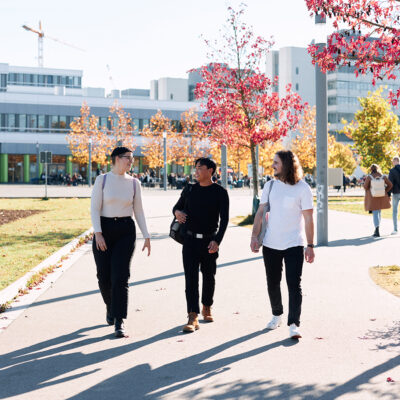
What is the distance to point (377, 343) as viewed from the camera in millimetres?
5691

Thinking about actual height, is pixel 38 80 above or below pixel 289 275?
above

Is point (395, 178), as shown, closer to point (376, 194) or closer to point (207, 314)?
point (376, 194)

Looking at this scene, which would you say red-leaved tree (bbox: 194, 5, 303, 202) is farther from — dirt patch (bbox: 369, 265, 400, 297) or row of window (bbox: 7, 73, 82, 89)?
row of window (bbox: 7, 73, 82, 89)

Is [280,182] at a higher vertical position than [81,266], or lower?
higher

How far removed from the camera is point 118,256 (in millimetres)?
6145

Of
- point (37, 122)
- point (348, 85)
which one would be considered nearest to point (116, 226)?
point (37, 122)

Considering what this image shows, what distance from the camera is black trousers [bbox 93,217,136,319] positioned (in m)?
6.13

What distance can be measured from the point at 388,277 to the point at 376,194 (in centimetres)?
632

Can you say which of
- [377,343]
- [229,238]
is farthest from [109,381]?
[229,238]

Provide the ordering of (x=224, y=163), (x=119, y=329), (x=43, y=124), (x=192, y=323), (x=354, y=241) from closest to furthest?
(x=119, y=329) < (x=192, y=323) < (x=354, y=241) < (x=224, y=163) < (x=43, y=124)

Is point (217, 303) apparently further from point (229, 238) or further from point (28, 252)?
point (229, 238)

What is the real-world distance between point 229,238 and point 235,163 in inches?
2383

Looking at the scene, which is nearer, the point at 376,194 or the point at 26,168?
the point at 376,194

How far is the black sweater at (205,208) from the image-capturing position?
6.38 meters
